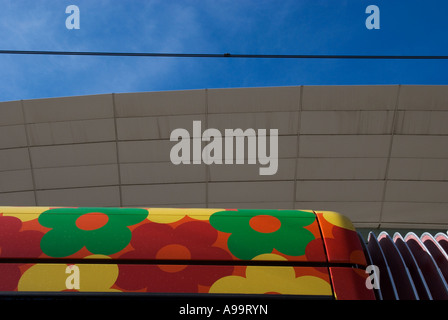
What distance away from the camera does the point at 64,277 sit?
2.14 m

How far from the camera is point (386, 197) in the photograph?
42.5 feet

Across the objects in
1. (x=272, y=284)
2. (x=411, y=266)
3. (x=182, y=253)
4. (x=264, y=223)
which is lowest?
(x=411, y=266)

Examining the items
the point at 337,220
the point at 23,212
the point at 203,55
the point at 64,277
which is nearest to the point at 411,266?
the point at 337,220

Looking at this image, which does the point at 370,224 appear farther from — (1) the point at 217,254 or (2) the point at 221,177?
(1) the point at 217,254

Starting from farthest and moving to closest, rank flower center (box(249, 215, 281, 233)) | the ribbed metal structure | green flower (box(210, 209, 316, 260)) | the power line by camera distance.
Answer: the power line → the ribbed metal structure → flower center (box(249, 215, 281, 233)) → green flower (box(210, 209, 316, 260))

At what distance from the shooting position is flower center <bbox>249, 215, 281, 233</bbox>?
2342 mm

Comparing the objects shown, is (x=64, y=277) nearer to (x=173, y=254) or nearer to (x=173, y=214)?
(x=173, y=254)

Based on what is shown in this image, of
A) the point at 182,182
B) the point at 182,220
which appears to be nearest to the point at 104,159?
the point at 182,182

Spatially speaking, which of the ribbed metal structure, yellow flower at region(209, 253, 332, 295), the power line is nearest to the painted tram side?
yellow flower at region(209, 253, 332, 295)

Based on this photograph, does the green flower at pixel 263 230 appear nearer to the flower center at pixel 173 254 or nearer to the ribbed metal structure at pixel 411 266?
the flower center at pixel 173 254

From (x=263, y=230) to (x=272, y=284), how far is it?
33 cm

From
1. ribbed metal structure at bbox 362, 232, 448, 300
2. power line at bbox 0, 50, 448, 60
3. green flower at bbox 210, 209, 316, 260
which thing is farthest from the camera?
power line at bbox 0, 50, 448, 60

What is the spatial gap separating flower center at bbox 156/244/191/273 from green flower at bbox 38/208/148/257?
212 mm

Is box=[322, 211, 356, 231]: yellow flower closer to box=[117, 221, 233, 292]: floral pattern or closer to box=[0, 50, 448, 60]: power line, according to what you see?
box=[117, 221, 233, 292]: floral pattern
